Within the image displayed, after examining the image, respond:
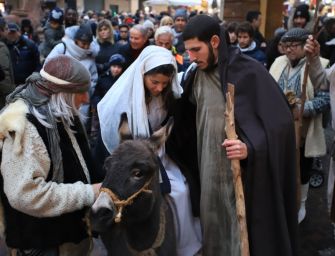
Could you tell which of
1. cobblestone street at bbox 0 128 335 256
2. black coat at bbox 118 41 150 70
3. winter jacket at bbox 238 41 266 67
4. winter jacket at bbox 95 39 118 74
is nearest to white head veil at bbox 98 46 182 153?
cobblestone street at bbox 0 128 335 256

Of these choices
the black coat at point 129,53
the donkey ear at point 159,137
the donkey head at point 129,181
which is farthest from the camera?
the black coat at point 129,53

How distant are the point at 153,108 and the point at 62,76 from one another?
0.86 m

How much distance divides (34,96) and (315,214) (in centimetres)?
445

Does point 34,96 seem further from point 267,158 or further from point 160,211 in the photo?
point 267,158

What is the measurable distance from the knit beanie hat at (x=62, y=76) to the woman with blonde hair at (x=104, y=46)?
4557 mm

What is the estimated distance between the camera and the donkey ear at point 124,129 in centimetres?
296

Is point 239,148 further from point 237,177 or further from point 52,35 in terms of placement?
point 52,35

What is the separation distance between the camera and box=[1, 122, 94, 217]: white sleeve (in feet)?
7.75

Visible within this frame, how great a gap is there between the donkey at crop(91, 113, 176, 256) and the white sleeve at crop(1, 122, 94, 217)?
1.03 feet

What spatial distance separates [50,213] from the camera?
8.13ft

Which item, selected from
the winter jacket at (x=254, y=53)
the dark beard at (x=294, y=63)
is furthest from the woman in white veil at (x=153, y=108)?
the winter jacket at (x=254, y=53)

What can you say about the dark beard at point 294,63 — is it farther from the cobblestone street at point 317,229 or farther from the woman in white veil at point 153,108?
the woman in white veil at point 153,108

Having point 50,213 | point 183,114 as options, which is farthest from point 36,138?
point 183,114

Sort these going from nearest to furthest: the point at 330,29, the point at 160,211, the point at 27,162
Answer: the point at 27,162 < the point at 160,211 < the point at 330,29
